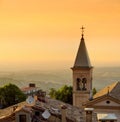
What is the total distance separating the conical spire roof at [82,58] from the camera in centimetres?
4377

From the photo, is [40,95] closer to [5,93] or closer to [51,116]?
[51,116]

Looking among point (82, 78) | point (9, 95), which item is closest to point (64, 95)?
point (9, 95)

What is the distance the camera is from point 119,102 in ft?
126

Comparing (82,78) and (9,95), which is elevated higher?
(9,95)

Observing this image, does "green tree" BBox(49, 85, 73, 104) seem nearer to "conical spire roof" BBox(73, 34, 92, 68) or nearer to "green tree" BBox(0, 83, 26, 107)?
"green tree" BBox(0, 83, 26, 107)

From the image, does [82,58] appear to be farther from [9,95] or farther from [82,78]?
[9,95]

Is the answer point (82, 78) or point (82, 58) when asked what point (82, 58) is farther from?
point (82, 78)

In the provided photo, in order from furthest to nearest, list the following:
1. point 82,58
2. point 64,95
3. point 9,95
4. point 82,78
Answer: point 64,95 < point 9,95 < point 82,58 < point 82,78

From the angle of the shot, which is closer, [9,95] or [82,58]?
[82,58]

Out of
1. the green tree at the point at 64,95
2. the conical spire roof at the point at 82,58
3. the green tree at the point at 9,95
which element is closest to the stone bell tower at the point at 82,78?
the conical spire roof at the point at 82,58

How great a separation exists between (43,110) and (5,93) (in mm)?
31217

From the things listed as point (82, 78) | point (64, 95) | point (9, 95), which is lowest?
point (82, 78)

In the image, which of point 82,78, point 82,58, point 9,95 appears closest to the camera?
point 82,78

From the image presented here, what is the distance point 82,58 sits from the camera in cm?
4406
